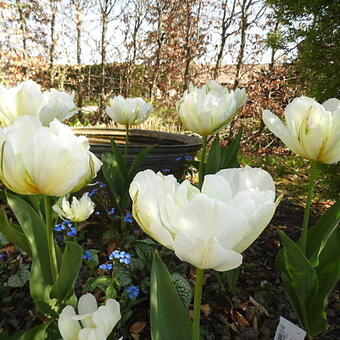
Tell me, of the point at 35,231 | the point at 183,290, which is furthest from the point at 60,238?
the point at 35,231

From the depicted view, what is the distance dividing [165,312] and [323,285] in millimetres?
550

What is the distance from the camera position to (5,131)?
630 millimetres

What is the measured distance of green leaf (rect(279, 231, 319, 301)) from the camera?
0.86m

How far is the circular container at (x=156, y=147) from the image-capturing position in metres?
2.20

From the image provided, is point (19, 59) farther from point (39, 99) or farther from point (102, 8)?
point (39, 99)

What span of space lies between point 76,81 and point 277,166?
5691 millimetres

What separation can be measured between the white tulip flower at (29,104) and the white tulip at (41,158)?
1.07 feet

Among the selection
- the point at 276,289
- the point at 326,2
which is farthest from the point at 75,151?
the point at 326,2

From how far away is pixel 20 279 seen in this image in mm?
1475

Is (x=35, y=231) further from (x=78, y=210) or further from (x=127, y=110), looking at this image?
(x=127, y=110)

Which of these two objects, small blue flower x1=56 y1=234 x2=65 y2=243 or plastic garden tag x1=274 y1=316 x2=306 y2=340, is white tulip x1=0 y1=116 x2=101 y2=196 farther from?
small blue flower x1=56 y1=234 x2=65 y2=243

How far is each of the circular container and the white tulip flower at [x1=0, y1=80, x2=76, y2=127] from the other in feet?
2.57

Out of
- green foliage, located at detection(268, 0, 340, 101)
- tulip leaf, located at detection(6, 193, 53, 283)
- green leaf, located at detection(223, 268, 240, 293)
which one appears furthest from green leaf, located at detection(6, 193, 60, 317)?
green foliage, located at detection(268, 0, 340, 101)

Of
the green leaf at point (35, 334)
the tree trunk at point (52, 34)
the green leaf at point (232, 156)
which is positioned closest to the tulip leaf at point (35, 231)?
the green leaf at point (35, 334)
